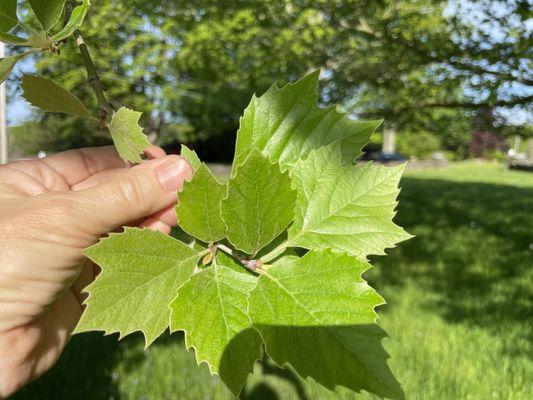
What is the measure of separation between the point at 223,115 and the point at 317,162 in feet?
66.5

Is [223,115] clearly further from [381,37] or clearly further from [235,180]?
[235,180]

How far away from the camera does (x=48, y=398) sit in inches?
119

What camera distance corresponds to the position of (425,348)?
3443 mm

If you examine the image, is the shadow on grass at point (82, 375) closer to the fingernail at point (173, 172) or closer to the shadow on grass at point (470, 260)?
the fingernail at point (173, 172)

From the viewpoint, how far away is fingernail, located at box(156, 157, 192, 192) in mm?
902

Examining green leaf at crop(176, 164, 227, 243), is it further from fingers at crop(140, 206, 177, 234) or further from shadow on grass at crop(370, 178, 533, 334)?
shadow on grass at crop(370, 178, 533, 334)

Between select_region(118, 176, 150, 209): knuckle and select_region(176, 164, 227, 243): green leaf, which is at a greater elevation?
select_region(176, 164, 227, 243): green leaf

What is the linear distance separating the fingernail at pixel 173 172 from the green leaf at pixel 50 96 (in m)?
0.18

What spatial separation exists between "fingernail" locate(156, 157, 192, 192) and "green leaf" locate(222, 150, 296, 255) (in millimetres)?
313

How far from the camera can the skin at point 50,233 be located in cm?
101

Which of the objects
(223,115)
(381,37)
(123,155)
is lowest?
(223,115)

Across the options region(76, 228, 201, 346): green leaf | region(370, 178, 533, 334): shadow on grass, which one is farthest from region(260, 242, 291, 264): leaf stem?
region(370, 178, 533, 334): shadow on grass

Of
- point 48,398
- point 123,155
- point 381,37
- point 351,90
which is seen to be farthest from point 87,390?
point 351,90

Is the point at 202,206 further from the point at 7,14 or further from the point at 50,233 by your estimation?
the point at 50,233
